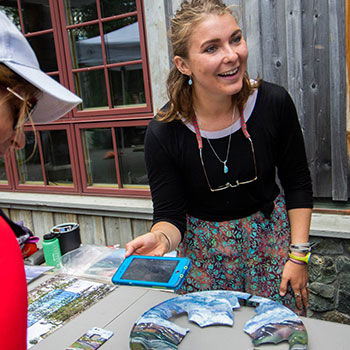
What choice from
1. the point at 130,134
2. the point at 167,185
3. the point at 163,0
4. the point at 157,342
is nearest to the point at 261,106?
the point at 167,185

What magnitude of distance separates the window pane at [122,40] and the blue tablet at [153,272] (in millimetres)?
2285

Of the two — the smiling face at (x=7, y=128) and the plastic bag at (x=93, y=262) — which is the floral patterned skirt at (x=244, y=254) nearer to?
the plastic bag at (x=93, y=262)

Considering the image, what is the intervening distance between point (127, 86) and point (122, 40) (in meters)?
0.38

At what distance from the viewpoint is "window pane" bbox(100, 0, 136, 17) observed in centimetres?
310

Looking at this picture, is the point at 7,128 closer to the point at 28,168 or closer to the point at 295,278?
the point at 295,278

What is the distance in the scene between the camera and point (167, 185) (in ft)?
5.39

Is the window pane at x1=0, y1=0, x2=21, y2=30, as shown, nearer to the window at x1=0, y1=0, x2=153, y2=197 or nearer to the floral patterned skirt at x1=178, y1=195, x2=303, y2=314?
the window at x1=0, y1=0, x2=153, y2=197

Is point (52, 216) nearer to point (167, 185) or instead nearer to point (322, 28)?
point (167, 185)

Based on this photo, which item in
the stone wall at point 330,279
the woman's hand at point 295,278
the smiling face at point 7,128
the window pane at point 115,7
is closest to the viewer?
the smiling face at point 7,128

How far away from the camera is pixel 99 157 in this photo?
360cm

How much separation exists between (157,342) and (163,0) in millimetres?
2475

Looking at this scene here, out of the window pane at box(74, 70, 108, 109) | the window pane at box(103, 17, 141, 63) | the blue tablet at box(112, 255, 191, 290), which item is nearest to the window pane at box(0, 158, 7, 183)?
the window pane at box(74, 70, 108, 109)

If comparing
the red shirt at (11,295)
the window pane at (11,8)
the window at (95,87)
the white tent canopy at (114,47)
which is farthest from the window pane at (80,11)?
the red shirt at (11,295)

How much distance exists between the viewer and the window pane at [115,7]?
310 cm
